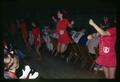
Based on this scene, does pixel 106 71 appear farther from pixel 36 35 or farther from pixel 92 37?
pixel 36 35

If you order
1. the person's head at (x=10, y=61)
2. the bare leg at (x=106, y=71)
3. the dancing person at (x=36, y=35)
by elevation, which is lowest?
the bare leg at (x=106, y=71)

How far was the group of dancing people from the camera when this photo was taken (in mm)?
8188

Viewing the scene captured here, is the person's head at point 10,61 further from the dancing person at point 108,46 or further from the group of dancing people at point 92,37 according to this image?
the dancing person at point 108,46

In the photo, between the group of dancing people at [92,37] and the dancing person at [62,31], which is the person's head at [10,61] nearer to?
the group of dancing people at [92,37]

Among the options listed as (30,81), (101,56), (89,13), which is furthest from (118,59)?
(30,81)

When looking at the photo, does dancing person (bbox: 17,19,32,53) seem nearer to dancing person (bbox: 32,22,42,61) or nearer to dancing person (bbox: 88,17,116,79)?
dancing person (bbox: 32,22,42,61)

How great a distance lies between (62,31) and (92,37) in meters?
0.48

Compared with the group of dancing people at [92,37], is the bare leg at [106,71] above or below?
below

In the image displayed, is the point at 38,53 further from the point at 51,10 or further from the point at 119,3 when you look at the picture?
the point at 119,3

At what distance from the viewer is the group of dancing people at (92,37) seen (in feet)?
26.9

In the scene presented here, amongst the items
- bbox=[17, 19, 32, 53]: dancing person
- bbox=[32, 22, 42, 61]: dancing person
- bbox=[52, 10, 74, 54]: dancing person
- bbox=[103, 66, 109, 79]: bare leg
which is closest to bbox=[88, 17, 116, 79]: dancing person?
bbox=[103, 66, 109, 79]: bare leg

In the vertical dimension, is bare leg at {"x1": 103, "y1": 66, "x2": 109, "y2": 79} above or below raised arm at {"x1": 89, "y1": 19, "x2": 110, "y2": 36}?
below

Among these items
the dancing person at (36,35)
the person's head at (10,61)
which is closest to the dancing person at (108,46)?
the dancing person at (36,35)

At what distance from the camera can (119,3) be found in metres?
8.22
